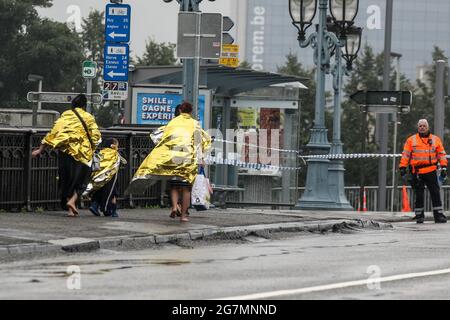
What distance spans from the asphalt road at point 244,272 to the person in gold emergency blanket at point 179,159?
1.92 m

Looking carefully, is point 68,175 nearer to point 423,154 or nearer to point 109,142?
point 109,142

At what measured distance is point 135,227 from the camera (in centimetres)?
1683

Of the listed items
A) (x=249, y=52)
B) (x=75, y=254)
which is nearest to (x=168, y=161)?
(x=75, y=254)

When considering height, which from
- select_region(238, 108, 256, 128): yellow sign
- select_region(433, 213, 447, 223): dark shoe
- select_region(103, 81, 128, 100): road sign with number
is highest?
select_region(103, 81, 128, 100): road sign with number

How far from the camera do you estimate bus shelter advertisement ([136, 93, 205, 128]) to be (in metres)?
26.3

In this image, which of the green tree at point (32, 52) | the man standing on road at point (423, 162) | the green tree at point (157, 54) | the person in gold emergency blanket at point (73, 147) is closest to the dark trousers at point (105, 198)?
the person in gold emergency blanket at point (73, 147)

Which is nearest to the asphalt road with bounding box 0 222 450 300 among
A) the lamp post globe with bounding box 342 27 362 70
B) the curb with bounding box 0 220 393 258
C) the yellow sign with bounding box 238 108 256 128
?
the curb with bounding box 0 220 393 258

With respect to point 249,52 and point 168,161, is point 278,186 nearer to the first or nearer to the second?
point 168,161

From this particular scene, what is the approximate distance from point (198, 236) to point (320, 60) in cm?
1204

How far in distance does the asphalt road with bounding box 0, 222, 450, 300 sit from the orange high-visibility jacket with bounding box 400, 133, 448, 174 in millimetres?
6211

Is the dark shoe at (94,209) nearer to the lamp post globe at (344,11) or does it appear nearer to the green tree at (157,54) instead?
the lamp post globe at (344,11)

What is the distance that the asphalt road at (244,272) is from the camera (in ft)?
33.1

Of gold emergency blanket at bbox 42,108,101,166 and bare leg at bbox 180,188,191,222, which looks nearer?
bare leg at bbox 180,188,191,222

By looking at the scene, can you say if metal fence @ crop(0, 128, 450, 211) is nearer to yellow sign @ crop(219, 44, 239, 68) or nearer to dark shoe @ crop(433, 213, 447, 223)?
dark shoe @ crop(433, 213, 447, 223)
